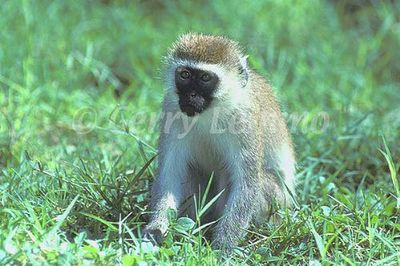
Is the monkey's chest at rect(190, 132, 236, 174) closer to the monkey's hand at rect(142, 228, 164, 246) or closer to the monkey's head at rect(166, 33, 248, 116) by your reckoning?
the monkey's head at rect(166, 33, 248, 116)

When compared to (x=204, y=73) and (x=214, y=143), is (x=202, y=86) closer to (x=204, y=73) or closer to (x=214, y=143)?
(x=204, y=73)

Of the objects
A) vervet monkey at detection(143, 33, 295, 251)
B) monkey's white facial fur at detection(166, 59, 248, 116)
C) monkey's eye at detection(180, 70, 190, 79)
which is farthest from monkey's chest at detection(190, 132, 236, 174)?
monkey's eye at detection(180, 70, 190, 79)

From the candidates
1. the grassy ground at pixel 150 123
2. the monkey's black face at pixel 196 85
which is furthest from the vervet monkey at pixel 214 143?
Result: the grassy ground at pixel 150 123

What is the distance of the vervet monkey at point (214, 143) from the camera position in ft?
17.8

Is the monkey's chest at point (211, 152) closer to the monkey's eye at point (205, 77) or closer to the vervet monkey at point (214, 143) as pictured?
the vervet monkey at point (214, 143)

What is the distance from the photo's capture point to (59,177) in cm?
566

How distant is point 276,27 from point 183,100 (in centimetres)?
455

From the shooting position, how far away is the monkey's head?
17.8 ft

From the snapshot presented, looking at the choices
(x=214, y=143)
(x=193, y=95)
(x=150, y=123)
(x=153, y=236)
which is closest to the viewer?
(x=153, y=236)

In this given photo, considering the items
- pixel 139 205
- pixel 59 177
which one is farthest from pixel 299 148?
pixel 59 177

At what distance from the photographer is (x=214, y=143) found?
5648 mm

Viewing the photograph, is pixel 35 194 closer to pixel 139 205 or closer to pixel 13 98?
pixel 139 205

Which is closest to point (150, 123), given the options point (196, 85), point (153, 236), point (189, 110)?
point (196, 85)

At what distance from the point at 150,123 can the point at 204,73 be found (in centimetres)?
237
